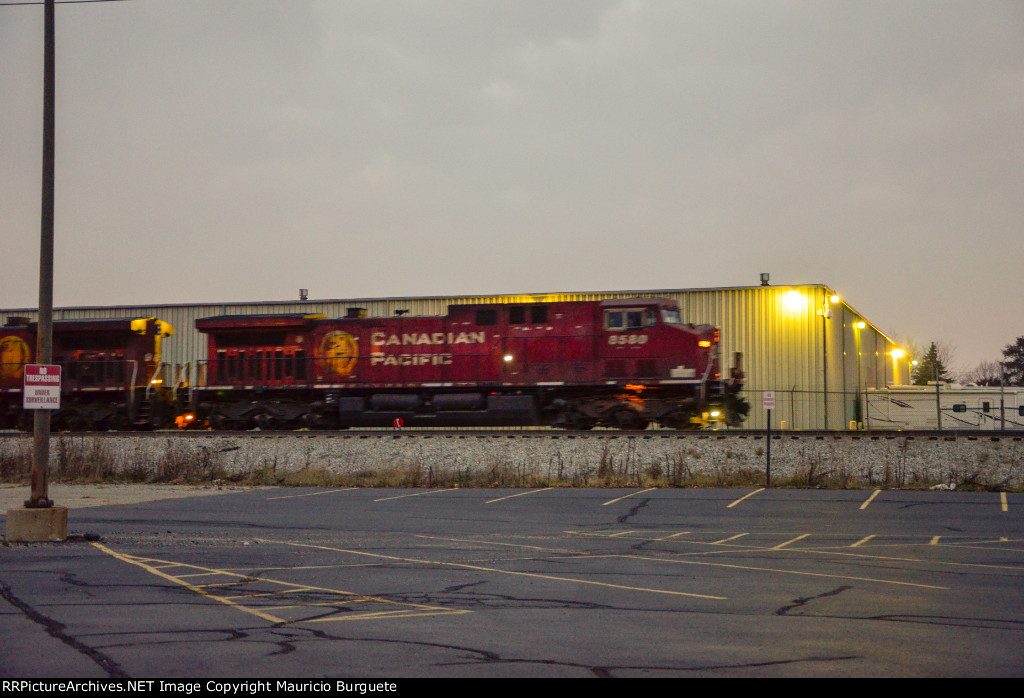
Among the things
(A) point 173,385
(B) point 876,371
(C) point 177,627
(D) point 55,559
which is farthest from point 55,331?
(B) point 876,371

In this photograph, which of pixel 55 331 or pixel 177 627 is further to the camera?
pixel 55 331

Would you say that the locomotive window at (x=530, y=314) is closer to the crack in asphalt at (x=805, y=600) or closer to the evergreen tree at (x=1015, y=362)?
the crack in asphalt at (x=805, y=600)

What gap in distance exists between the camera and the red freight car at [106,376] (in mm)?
29625

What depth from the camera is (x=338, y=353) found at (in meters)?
A: 28.6

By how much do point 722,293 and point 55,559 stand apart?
29.6 metres

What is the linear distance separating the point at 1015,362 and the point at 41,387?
450 feet

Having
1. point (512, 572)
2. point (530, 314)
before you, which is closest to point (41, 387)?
point (512, 572)

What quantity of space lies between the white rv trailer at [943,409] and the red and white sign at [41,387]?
1422 inches

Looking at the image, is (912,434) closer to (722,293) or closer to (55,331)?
(722,293)

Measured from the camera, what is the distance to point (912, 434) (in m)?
23.0

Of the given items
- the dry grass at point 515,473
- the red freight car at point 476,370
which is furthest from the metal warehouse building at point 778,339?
the dry grass at point 515,473

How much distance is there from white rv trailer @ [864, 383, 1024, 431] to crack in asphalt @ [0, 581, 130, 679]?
38647mm

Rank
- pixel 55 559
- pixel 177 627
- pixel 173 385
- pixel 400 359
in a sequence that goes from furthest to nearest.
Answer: pixel 173 385
pixel 400 359
pixel 55 559
pixel 177 627

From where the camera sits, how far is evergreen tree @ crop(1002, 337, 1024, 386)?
124 meters
